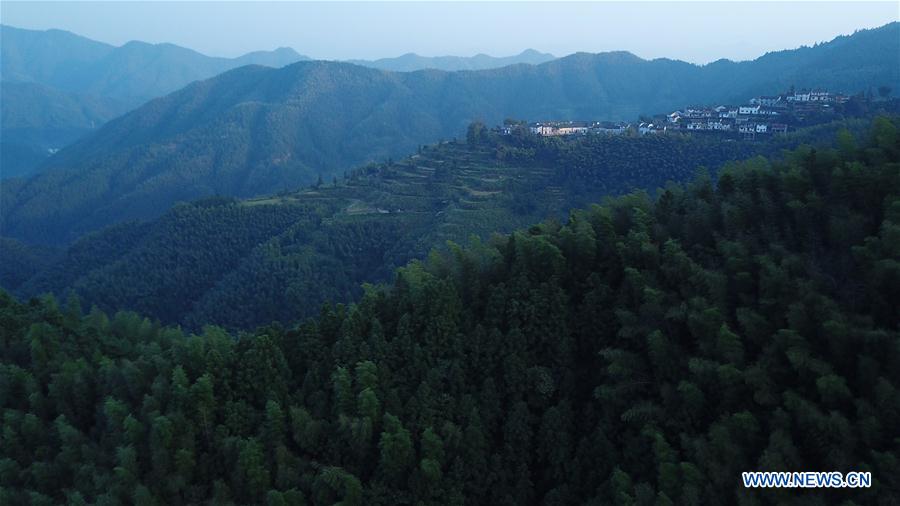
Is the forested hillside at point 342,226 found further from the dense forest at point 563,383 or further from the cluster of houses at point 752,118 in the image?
the dense forest at point 563,383

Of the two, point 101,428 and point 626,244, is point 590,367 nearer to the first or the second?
point 626,244

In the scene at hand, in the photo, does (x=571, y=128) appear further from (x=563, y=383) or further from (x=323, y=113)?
(x=323, y=113)

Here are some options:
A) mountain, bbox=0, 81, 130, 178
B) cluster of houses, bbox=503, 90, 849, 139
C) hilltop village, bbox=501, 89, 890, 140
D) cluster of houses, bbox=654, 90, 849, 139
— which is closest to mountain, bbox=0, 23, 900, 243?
cluster of houses, bbox=654, 90, 849, 139

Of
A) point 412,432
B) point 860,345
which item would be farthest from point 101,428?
point 860,345

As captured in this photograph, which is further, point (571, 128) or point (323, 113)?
point (323, 113)

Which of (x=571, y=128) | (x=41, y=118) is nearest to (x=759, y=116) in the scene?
(x=571, y=128)

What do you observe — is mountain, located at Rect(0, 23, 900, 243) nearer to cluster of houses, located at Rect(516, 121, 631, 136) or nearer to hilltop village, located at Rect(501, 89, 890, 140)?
hilltop village, located at Rect(501, 89, 890, 140)

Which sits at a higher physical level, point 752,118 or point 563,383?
point 752,118
